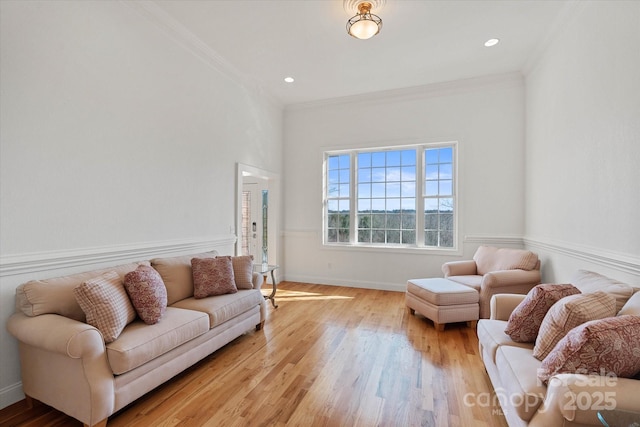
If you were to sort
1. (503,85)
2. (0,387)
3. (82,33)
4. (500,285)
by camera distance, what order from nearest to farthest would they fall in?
1. (0,387)
2. (82,33)
3. (500,285)
4. (503,85)

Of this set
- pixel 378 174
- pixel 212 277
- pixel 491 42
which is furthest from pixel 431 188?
pixel 212 277

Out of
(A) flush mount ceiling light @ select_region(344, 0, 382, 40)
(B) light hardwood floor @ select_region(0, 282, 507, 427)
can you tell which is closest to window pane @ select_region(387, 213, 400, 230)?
(B) light hardwood floor @ select_region(0, 282, 507, 427)

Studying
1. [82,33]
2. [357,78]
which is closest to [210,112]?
[82,33]

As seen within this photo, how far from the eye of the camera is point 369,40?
354 cm

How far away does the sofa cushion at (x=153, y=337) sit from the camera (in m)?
1.83

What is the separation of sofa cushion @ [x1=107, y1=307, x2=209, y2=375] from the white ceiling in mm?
2952

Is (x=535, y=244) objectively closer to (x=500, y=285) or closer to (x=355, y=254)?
(x=500, y=285)

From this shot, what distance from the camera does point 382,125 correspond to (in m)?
5.16

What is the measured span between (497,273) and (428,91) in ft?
10.0

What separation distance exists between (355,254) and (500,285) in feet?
7.96

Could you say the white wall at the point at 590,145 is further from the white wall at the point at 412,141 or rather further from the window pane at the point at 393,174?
the window pane at the point at 393,174

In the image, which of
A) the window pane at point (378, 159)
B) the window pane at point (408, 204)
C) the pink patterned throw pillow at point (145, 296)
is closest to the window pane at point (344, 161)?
the window pane at point (378, 159)

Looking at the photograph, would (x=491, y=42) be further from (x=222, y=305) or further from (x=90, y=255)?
(x=90, y=255)

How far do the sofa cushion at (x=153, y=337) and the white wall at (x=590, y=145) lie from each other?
324cm
